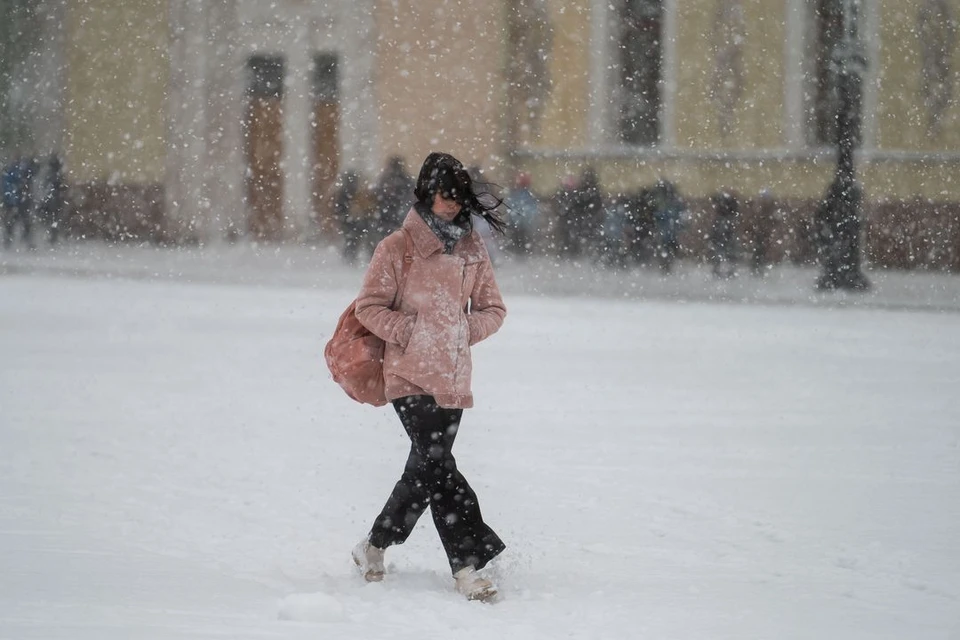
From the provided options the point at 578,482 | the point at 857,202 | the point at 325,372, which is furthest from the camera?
the point at 857,202

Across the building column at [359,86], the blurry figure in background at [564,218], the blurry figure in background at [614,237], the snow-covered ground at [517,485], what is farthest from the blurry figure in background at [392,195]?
the snow-covered ground at [517,485]

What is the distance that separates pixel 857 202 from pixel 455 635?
15.4 metres

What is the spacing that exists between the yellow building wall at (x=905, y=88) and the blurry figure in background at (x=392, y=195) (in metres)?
7.23

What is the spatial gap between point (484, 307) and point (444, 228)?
33 cm

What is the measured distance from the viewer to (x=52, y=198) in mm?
25688

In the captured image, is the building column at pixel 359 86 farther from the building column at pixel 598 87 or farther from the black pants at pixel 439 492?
the black pants at pixel 439 492

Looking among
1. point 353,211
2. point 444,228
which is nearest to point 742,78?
point 353,211

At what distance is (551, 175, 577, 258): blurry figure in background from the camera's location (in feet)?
77.6

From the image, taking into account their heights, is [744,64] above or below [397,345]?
above

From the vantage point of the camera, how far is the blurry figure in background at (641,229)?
22.8 metres

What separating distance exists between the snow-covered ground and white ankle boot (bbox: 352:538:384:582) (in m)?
0.06

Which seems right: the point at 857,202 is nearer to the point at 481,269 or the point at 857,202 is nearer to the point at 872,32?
the point at 872,32

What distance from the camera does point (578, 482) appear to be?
6832mm

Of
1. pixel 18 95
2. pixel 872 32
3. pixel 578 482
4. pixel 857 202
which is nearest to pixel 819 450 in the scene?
pixel 578 482
